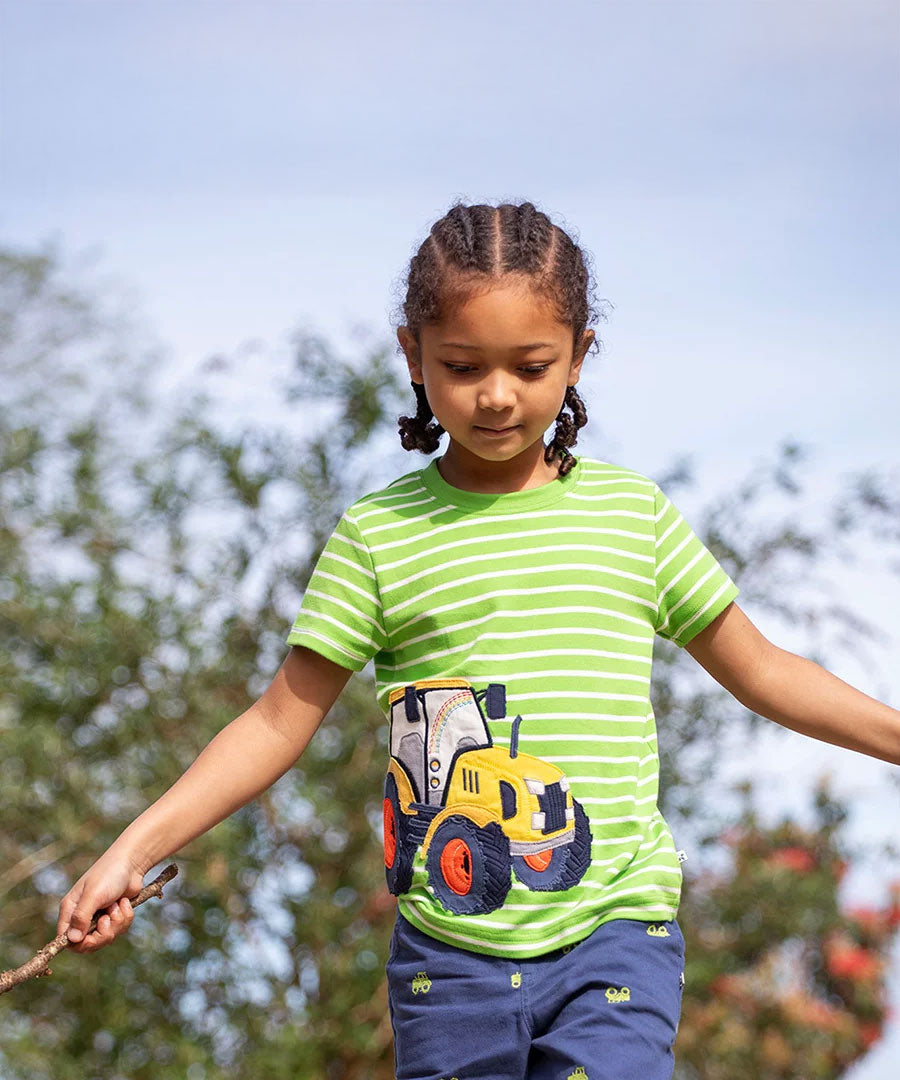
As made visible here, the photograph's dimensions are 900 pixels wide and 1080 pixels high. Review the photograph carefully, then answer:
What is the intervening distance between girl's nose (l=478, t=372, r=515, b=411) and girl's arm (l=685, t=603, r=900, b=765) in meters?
0.47

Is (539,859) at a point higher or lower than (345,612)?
lower

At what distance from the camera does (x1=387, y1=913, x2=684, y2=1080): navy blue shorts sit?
1866 millimetres

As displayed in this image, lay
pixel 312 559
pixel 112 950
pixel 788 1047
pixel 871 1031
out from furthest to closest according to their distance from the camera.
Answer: pixel 871 1031 → pixel 788 1047 → pixel 312 559 → pixel 112 950

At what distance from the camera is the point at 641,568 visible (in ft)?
6.86

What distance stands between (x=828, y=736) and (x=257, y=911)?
2570 mm

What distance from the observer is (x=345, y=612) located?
2.08 meters

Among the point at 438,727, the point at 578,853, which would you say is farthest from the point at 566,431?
the point at 578,853

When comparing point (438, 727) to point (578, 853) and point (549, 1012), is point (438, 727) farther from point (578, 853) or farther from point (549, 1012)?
point (549, 1012)

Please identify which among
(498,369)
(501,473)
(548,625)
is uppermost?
(498,369)

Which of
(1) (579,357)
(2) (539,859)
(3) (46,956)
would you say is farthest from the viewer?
(1) (579,357)

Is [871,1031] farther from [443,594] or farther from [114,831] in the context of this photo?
[443,594]

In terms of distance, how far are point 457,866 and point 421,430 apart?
0.70 metres

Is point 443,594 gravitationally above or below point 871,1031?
above

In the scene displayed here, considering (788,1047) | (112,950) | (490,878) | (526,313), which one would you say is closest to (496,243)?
(526,313)
